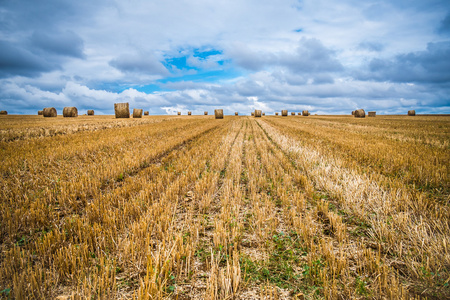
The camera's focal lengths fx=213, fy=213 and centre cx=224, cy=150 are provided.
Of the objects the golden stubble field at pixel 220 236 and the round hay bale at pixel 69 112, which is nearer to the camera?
the golden stubble field at pixel 220 236

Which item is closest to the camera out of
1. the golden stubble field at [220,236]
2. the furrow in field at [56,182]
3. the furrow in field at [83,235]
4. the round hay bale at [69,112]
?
the golden stubble field at [220,236]

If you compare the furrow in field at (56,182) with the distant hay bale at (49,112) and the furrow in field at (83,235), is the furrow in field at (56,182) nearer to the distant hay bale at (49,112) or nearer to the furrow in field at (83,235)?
the furrow in field at (83,235)

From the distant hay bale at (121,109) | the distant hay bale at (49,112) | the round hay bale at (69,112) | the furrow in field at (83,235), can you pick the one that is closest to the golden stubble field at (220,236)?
the furrow in field at (83,235)

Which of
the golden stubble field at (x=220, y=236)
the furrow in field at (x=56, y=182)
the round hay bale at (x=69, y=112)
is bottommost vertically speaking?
the golden stubble field at (x=220, y=236)

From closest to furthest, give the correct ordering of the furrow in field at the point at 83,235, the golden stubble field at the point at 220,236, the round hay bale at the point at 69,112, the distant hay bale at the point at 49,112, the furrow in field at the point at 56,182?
the golden stubble field at the point at 220,236, the furrow in field at the point at 83,235, the furrow in field at the point at 56,182, the distant hay bale at the point at 49,112, the round hay bale at the point at 69,112

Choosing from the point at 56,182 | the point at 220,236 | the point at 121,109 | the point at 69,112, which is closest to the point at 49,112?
the point at 69,112

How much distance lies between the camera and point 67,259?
7.97 ft

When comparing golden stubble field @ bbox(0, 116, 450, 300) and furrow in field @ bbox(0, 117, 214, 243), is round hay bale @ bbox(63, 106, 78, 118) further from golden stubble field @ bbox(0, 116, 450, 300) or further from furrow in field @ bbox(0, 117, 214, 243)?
golden stubble field @ bbox(0, 116, 450, 300)

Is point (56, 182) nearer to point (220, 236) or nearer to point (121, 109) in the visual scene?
point (220, 236)

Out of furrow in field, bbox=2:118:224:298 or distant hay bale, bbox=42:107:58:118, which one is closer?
furrow in field, bbox=2:118:224:298

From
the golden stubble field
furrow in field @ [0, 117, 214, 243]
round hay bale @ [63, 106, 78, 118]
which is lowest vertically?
the golden stubble field

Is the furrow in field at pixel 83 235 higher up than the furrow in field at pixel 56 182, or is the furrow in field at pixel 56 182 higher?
the furrow in field at pixel 56 182

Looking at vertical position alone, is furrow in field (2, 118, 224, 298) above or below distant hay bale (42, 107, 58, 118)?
below

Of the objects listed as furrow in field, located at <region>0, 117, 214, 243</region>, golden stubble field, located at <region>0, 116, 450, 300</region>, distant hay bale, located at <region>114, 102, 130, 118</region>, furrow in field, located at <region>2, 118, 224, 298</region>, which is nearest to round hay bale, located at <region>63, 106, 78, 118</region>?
distant hay bale, located at <region>114, 102, 130, 118</region>
